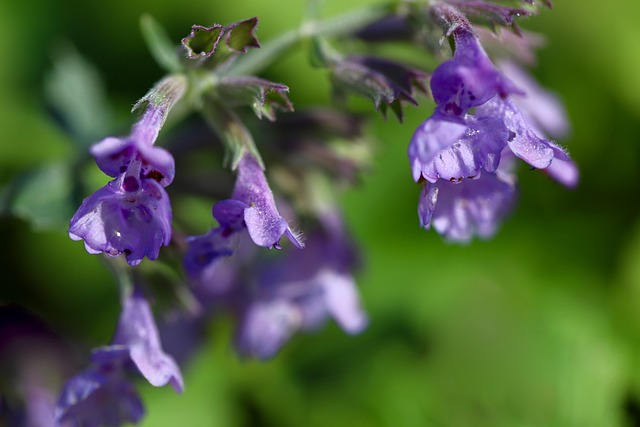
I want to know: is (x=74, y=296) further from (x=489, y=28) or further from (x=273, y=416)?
(x=489, y=28)

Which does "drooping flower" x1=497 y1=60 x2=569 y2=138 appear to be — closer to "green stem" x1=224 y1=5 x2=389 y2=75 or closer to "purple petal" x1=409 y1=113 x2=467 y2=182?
"green stem" x1=224 y1=5 x2=389 y2=75

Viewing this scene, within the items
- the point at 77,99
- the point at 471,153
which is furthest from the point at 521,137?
the point at 77,99

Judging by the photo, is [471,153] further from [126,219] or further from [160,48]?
[160,48]

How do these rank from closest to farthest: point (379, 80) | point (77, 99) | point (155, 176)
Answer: point (155, 176)
point (379, 80)
point (77, 99)

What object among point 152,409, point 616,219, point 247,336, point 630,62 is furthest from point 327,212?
point 630,62

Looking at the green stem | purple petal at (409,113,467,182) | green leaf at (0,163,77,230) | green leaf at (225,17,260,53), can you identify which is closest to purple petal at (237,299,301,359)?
green leaf at (0,163,77,230)

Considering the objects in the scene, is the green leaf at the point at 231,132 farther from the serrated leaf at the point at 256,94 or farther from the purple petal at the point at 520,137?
the purple petal at the point at 520,137
